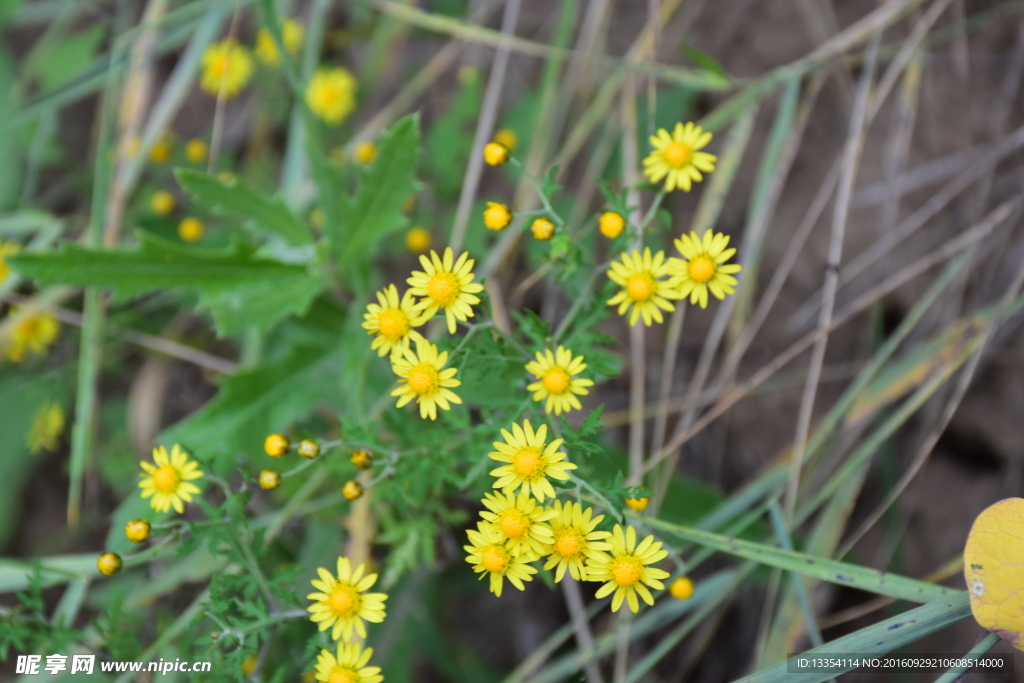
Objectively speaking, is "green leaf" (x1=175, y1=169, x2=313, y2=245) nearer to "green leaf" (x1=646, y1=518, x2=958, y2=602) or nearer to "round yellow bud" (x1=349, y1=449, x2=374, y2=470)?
"round yellow bud" (x1=349, y1=449, x2=374, y2=470)

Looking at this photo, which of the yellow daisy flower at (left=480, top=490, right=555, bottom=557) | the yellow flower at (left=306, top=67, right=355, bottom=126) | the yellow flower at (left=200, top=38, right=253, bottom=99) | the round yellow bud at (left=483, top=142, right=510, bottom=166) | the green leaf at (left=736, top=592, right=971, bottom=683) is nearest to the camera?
the yellow daisy flower at (left=480, top=490, right=555, bottom=557)

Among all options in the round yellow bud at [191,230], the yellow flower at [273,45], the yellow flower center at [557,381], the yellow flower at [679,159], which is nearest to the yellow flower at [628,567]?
the yellow flower center at [557,381]

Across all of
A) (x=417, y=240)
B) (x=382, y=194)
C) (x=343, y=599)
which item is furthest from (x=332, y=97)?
(x=343, y=599)

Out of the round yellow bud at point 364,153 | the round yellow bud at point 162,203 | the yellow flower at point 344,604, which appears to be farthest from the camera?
the round yellow bud at point 162,203

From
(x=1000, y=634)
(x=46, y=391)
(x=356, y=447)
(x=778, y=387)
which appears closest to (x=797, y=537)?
(x=778, y=387)

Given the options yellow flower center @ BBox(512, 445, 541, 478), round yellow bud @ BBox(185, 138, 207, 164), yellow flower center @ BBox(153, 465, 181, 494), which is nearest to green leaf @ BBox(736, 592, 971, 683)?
yellow flower center @ BBox(512, 445, 541, 478)

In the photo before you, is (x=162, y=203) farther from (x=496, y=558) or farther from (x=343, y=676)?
(x=496, y=558)

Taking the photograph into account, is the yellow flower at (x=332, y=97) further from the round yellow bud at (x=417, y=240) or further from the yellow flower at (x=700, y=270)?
the yellow flower at (x=700, y=270)
